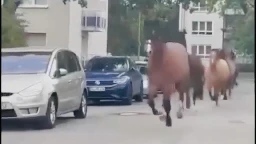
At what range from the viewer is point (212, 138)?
38.6ft

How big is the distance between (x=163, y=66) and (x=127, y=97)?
14.9m

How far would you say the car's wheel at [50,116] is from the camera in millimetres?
13219

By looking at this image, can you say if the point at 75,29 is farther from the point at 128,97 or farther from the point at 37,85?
the point at 37,85

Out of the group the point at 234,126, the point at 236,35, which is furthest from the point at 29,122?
the point at 236,35

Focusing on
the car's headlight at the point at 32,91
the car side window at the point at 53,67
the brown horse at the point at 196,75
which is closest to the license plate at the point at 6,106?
the car's headlight at the point at 32,91

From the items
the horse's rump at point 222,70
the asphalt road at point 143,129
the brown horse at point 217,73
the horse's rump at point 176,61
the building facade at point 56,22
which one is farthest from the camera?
the building facade at point 56,22

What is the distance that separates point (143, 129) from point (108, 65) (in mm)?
8043

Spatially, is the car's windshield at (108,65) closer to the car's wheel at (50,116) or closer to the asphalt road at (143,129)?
the asphalt road at (143,129)

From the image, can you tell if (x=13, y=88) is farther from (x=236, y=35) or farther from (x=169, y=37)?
(x=169, y=37)

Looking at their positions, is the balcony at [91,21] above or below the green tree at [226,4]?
below

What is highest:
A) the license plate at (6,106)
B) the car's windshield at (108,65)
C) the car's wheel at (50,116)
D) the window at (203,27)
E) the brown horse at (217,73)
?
the window at (203,27)

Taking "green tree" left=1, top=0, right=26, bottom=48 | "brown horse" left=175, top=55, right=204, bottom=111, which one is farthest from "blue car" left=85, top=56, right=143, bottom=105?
"brown horse" left=175, top=55, right=204, bottom=111

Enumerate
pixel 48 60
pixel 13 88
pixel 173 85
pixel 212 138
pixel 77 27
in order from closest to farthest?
pixel 173 85
pixel 212 138
pixel 13 88
pixel 48 60
pixel 77 27

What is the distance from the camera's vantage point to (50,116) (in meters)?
13.4
